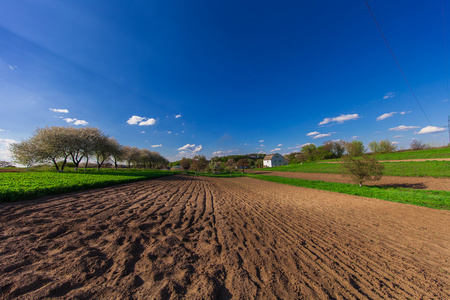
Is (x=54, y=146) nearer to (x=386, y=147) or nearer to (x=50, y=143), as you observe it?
(x=50, y=143)

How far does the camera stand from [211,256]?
3.88 metres

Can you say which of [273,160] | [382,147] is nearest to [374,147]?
[382,147]

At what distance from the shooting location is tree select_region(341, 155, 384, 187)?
48.3ft

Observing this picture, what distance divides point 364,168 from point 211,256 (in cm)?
1865

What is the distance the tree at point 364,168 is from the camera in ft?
48.3

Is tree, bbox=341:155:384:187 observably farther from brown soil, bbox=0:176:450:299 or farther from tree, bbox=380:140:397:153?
tree, bbox=380:140:397:153

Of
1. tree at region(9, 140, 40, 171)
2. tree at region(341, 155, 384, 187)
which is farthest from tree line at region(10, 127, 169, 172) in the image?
tree at region(341, 155, 384, 187)

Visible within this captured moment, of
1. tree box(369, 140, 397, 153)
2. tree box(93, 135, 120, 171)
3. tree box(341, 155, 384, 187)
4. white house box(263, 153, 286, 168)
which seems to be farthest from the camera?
white house box(263, 153, 286, 168)

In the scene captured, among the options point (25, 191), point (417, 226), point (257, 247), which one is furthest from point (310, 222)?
point (25, 191)

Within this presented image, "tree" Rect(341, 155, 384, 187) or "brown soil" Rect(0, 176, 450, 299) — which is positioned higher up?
"tree" Rect(341, 155, 384, 187)

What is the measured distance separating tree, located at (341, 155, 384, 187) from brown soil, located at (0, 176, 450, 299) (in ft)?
30.4

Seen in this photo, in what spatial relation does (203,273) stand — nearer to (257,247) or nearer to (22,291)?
(257,247)

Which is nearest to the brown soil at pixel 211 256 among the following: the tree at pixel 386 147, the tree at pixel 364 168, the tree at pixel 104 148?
the tree at pixel 364 168

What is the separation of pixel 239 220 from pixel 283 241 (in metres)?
2.26
